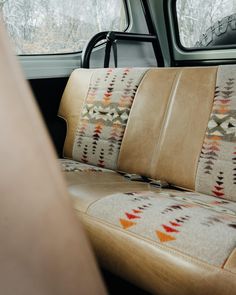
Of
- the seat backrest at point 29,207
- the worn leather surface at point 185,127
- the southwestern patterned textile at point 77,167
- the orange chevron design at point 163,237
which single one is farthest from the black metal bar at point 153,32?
the seat backrest at point 29,207

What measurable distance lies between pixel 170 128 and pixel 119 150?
0.31 meters

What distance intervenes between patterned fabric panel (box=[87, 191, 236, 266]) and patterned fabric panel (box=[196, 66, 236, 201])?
0.27ft

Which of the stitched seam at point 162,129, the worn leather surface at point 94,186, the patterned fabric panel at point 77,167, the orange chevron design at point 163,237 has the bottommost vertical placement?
the patterned fabric panel at point 77,167

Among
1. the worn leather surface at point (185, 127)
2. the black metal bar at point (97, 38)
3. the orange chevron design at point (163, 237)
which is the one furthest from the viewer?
the black metal bar at point (97, 38)

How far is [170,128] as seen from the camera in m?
1.65

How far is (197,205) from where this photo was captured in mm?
1270

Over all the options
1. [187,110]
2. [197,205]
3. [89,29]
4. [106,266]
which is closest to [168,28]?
[89,29]

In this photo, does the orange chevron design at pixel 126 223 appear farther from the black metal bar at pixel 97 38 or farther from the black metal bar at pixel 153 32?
the black metal bar at pixel 153 32

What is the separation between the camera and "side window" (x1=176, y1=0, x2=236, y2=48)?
7.86ft

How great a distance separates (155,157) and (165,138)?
0.10 m

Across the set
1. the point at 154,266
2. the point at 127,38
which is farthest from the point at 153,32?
the point at 154,266

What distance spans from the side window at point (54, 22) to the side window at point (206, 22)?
529 millimetres

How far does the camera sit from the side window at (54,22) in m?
2.22

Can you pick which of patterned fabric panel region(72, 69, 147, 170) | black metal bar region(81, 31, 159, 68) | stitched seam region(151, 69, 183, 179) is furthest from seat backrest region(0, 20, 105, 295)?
black metal bar region(81, 31, 159, 68)
